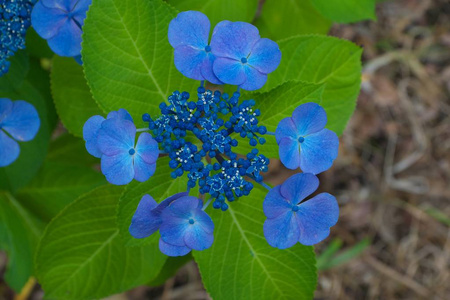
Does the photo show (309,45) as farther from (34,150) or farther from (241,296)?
(34,150)

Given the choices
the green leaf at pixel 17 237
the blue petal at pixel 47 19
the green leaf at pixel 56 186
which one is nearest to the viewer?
the blue petal at pixel 47 19

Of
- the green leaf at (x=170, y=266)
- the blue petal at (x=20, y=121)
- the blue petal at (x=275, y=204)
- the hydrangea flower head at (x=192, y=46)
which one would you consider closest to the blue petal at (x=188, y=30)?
the hydrangea flower head at (x=192, y=46)

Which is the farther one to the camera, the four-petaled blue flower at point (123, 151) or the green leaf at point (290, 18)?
the green leaf at point (290, 18)

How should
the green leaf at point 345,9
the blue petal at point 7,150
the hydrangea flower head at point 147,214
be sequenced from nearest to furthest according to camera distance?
the hydrangea flower head at point 147,214, the blue petal at point 7,150, the green leaf at point 345,9

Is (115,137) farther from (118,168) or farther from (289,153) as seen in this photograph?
(289,153)

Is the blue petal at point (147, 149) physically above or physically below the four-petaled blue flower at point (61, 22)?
below

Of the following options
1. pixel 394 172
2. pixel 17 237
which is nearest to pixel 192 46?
pixel 17 237

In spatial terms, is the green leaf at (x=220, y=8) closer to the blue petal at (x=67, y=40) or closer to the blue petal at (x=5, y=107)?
the blue petal at (x=67, y=40)

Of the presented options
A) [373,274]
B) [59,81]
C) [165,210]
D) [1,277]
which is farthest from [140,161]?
[373,274]
